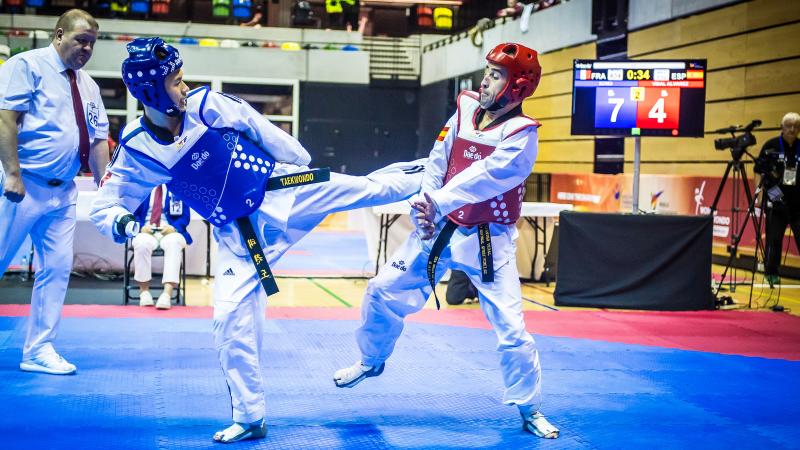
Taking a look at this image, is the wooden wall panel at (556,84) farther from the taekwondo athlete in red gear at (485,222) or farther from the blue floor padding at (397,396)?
the taekwondo athlete in red gear at (485,222)

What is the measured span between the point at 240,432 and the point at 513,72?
1914 mm

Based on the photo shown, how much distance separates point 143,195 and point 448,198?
4.24ft

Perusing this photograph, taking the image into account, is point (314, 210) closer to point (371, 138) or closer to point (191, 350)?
point (191, 350)

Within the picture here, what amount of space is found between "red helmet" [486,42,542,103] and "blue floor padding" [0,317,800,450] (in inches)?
59.1

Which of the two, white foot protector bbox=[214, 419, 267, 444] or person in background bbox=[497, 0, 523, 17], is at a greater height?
person in background bbox=[497, 0, 523, 17]

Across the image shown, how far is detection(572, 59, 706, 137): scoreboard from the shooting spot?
27.7 feet

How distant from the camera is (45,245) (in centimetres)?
478

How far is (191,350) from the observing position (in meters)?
5.55

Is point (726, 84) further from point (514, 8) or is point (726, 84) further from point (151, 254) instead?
point (151, 254)

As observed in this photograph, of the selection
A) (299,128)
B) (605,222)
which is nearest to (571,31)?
(605,222)

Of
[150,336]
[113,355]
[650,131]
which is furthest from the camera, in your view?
[650,131]

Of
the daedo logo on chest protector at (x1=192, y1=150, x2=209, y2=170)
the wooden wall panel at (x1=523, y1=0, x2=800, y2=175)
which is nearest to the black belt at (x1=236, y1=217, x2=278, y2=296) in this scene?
the daedo logo on chest protector at (x1=192, y1=150, x2=209, y2=170)

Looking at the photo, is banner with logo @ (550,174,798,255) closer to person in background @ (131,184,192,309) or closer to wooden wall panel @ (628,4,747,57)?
wooden wall panel @ (628,4,747,57)

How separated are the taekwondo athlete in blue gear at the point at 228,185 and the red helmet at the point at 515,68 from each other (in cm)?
72
